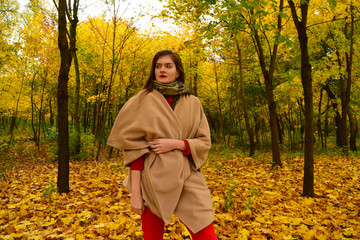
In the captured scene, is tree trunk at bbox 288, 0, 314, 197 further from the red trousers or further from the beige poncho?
the red trousers

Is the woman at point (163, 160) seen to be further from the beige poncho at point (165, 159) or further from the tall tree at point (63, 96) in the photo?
the tall tree at point (63, 96)

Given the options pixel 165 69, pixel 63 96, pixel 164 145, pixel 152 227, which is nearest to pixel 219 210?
pixel 152 227

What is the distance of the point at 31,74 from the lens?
1427cm

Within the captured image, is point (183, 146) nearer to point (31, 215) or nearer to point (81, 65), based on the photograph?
point (31, 215)

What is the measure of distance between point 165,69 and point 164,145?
2.02 ft

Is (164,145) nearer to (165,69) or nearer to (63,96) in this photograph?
(165,69)

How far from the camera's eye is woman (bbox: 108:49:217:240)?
62.8 inches

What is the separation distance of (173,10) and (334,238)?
7.47m

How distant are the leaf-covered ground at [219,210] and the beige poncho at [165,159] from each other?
1.66m

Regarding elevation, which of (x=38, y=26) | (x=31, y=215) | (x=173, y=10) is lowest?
(x=31, y=215)

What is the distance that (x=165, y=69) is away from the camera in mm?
1802

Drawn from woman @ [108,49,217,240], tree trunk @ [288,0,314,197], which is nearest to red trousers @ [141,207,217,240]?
woman @ [108,49,217,240]

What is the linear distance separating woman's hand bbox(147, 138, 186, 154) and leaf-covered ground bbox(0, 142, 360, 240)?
1936 mm

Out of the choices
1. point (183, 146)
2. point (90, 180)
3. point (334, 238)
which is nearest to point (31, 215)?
point (90, 180)
